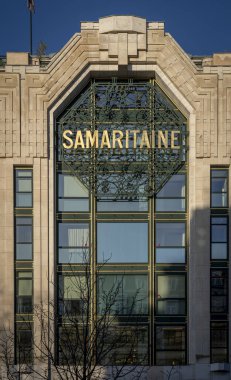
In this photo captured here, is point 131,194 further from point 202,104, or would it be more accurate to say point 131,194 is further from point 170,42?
point 170,42

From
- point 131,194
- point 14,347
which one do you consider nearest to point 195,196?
point 131,194

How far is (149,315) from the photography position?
2408cm

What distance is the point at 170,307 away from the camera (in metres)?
24.1

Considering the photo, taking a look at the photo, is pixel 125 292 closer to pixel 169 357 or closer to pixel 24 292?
pixel 169 357

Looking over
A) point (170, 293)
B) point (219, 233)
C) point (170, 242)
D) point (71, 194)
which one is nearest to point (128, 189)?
point (71, 194)

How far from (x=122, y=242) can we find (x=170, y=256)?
2621 millimetres

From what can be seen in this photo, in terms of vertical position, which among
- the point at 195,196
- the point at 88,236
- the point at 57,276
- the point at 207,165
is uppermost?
the point at 207,165

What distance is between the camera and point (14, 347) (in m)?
23.0

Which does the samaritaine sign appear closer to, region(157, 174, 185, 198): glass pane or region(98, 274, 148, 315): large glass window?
region(157, 174, 185, 198): glass pane

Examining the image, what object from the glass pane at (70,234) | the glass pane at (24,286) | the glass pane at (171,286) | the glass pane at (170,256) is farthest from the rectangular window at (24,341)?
the glass pane at (170,256)

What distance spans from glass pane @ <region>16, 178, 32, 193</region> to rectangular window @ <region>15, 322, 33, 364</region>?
6.78 meters

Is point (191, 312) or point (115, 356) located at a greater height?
point (191, 312)

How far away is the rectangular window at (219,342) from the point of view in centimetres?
2333

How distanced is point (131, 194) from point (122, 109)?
4.50m
